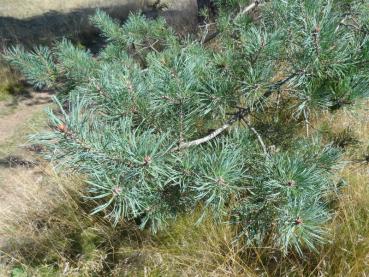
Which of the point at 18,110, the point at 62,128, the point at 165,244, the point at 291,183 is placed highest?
the point at 62,128

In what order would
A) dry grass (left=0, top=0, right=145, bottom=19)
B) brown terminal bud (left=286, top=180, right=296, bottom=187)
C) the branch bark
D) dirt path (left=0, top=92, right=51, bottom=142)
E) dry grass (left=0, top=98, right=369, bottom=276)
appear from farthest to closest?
dry grass (left=0, top=0, right=145, bottom=19) < dirt path (left=0, top=92, right=51, bottom=142) < dry grass (left=0, top=98, right=369, bottom=276) < the branch bark < brown terminal bud (left=286, top=180, right=296, bottom=187)

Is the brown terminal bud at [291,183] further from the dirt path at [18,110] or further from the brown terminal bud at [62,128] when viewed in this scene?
the dirt path at [18,110]

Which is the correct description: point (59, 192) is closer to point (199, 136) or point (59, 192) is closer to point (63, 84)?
point (63, 84)

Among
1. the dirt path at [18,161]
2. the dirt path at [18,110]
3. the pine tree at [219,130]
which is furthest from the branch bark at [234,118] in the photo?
the dirt path at [18,110]

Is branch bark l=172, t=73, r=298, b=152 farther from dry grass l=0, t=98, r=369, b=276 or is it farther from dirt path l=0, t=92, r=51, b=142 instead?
dirt path l=0, t=92, r=51, b=142

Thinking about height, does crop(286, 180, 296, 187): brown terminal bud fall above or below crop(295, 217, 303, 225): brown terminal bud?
above

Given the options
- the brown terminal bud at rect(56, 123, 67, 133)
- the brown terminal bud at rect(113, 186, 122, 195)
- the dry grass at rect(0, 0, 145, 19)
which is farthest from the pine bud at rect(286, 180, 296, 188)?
the dry grass at rect(0, 0, 145, 19)

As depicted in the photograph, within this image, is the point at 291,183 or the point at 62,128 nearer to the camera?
the point at 62,128

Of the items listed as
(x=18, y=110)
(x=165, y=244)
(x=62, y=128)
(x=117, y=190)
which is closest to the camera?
(x=62, y=128)

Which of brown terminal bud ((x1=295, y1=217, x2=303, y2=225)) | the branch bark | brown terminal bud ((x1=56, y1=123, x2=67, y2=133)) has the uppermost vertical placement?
brown terminal bud ((x1=56, y1=123, x2=67, y2=133))

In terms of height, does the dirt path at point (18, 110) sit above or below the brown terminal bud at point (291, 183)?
below

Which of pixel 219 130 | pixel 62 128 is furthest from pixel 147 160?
pixel 219 130

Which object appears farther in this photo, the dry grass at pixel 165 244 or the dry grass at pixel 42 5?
the dry grass at pixel 42 5

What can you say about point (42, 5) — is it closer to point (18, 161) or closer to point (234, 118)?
point (18, 161)
